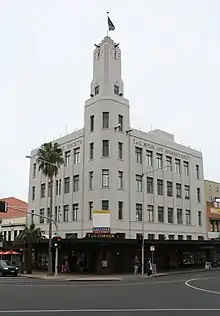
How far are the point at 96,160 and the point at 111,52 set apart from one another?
1501 cm

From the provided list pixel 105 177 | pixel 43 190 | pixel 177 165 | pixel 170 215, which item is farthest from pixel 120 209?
pixel 43 190

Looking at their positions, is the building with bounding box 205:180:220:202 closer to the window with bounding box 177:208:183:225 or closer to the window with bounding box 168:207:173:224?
the window with bounding box 177:208:183:225

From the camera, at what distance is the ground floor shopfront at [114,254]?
44438 mm

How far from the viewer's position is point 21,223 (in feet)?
224

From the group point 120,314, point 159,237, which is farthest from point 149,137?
point 120,314

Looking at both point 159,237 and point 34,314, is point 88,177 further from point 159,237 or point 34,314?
point 34,314

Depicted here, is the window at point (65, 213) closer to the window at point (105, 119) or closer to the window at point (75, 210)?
the window at point (75, 210)

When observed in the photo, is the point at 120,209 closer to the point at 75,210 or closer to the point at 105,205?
the point at 105,205

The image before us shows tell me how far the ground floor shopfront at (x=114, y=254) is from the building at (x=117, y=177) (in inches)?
79.3

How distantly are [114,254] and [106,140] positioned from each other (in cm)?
1319

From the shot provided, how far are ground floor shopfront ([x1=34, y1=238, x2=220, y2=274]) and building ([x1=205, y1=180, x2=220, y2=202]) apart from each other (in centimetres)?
952

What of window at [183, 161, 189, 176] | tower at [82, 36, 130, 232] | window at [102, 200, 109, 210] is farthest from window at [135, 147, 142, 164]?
window at [183, 161, 189, 176]

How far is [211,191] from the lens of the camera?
213 feet

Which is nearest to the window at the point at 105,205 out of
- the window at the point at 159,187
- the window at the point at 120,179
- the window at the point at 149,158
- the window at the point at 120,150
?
the window at the point at 120,179
